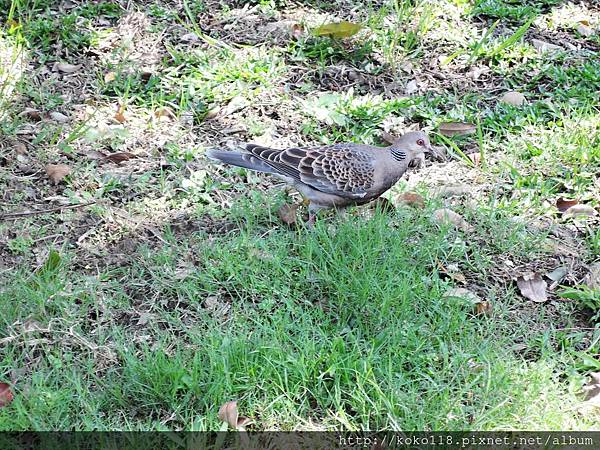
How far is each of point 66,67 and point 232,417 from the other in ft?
12.6

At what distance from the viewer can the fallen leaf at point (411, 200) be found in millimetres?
5223

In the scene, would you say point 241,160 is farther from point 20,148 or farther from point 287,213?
point 20,148

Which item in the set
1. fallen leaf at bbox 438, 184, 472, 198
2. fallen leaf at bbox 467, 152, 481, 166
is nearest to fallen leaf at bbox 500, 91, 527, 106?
fallen leaf at bbox 467, 152, 481, 166

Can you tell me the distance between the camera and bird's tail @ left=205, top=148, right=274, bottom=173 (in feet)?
16.9

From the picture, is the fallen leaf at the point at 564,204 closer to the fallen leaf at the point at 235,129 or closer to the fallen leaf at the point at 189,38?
the fallen leaf at the point at 235,129

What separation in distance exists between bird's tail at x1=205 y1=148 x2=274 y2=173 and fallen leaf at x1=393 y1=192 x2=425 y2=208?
910 mm

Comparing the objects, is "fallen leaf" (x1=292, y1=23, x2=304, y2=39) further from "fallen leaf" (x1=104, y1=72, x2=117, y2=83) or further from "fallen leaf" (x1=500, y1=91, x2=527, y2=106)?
"fallen leaf" (x1=500, y1=91, x2=527, y2=106)

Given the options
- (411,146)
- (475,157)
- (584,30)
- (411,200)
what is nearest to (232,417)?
(411,200)

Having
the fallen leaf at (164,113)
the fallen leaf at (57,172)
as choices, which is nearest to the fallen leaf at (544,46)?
the fallen leaf at (164,113)

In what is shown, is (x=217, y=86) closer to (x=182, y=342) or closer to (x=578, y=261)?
(x=182, y=342)

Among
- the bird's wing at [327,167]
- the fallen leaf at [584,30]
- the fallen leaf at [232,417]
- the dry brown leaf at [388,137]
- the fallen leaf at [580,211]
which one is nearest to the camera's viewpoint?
the fallen leaf at [232,417]

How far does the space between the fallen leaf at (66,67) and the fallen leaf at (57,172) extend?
1246mm

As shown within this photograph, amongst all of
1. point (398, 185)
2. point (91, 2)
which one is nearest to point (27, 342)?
point (398, 185)

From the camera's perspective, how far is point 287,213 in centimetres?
516
